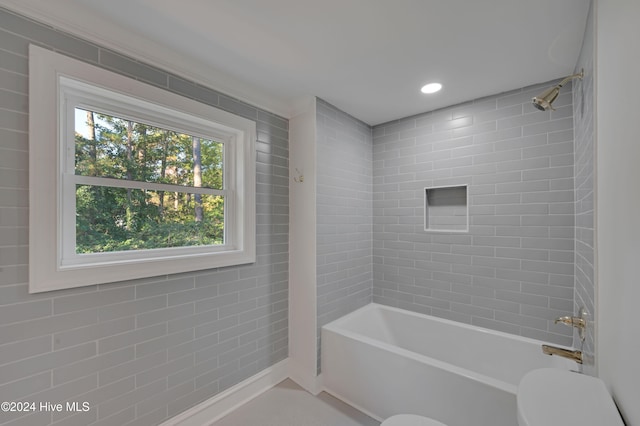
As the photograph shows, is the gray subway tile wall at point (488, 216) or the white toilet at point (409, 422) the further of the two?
the gray subway tile wall at point (488, 216)

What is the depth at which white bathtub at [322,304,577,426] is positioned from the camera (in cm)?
148

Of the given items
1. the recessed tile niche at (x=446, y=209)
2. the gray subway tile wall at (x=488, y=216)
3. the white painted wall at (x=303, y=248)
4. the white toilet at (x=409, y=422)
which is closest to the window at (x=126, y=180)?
the white painted wall at (x=303, y=248)

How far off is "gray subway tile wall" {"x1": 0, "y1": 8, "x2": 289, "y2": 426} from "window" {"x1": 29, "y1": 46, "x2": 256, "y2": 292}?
64 mm

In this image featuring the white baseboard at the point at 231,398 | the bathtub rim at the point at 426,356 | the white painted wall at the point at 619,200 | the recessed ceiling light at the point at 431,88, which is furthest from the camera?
Answer: the recessed ceiling light at the point at 431,88

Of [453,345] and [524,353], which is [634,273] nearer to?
[524,353]

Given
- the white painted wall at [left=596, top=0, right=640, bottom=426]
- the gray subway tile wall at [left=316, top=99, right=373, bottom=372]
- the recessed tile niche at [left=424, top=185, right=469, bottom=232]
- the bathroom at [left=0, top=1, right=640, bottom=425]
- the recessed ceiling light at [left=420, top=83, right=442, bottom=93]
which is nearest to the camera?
the white painted wall at [left=596, top=0, right=640, bottom=426]

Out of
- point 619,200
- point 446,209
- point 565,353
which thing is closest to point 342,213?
point 446,209

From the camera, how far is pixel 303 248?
2289mm

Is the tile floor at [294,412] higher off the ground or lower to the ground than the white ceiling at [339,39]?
lower

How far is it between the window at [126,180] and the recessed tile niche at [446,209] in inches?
68.5

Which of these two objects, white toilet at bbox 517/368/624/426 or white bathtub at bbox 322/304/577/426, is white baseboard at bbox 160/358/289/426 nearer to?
white bathtub at bbox 322/304/577/426

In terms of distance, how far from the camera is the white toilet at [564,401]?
0.68 m

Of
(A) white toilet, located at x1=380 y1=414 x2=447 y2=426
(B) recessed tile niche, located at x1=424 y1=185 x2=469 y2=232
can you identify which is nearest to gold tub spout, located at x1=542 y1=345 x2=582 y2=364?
(A) white toilet, located at x1=380 y1=414 x2=447 y2=426

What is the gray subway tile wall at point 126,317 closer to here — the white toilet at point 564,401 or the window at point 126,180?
the window at point 126,180
